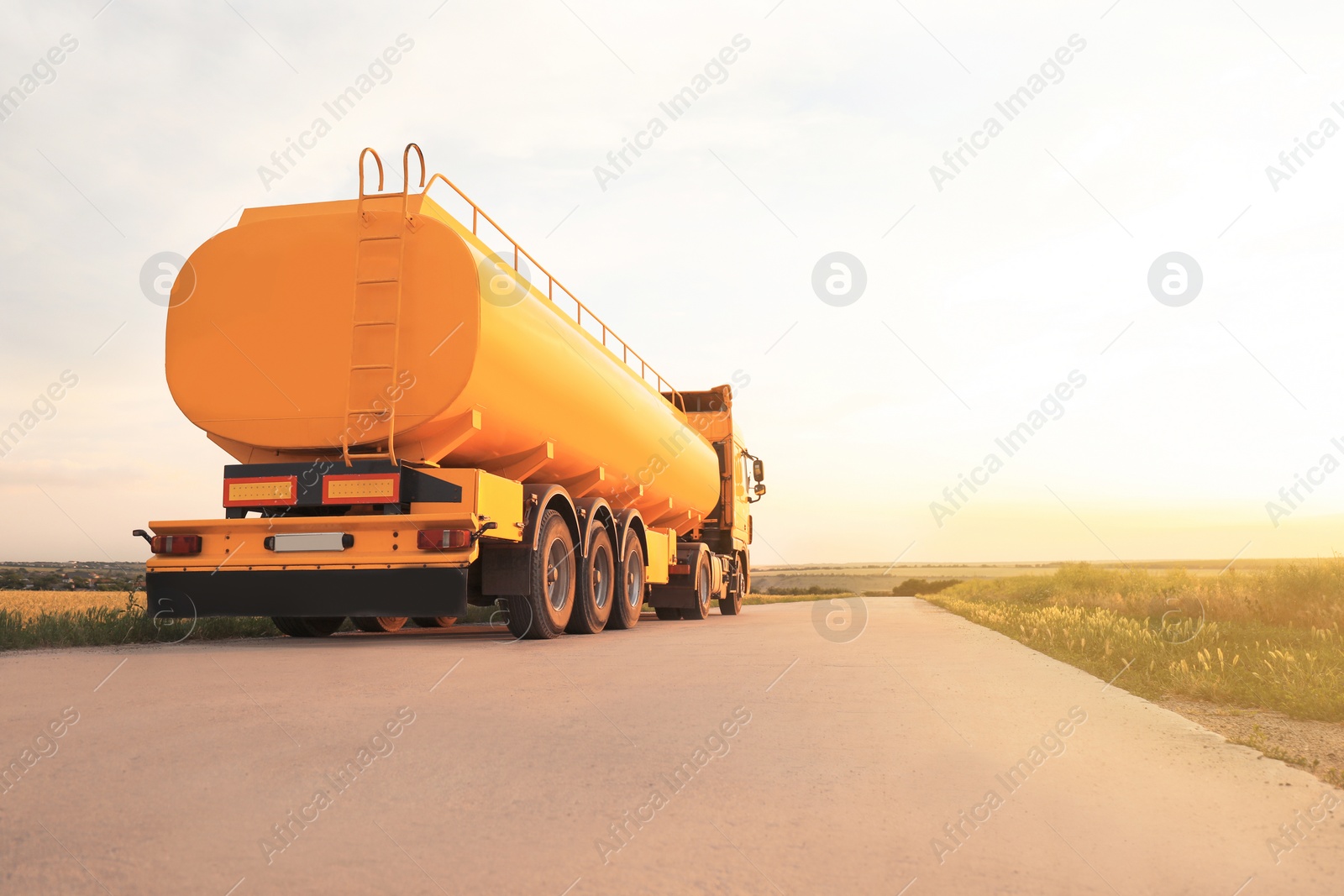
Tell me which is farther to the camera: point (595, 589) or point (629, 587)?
point (629, 587)

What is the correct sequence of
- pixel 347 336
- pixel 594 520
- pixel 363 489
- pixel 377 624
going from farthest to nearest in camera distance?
pixel 377 624
pixel 594 520
pixel 347 336
pixel 363 489

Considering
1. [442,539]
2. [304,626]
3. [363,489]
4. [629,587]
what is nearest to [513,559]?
[442,539]

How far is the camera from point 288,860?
263 cm

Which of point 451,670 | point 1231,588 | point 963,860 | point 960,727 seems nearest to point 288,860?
point 963,860

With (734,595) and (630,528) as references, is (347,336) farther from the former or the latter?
(734,595)

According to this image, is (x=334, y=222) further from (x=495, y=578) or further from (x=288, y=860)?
(x=288, y=860)

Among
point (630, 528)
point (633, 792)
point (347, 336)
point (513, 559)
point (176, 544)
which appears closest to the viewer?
point (633, 792)

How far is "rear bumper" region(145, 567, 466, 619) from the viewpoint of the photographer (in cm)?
807

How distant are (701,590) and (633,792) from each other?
47.2 feet

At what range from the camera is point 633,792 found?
10.8 feet

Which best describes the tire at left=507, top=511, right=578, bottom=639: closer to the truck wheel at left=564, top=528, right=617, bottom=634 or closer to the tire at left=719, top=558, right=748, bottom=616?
the truck wheel at left=564, top=528, right=617, bottom=634

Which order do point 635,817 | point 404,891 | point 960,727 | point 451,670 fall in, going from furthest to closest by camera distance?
point 451,670 < point 960,727 < point 635,817 < point 404,891

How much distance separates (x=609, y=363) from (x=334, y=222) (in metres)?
4.47

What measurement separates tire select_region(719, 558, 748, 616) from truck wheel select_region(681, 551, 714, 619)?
9.18 feet
